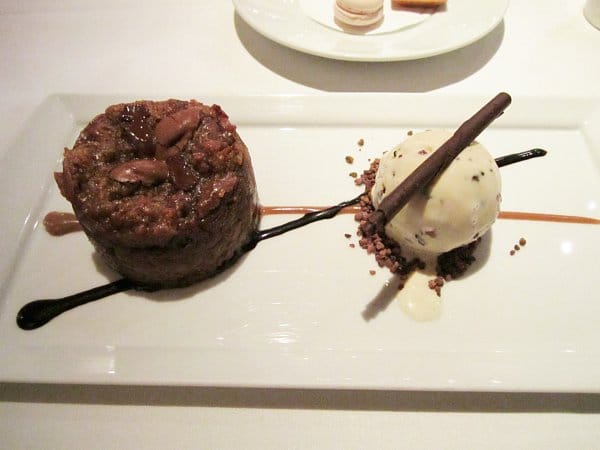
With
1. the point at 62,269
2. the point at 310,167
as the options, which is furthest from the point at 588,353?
the point at 62,269

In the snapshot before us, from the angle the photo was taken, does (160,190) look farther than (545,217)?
No

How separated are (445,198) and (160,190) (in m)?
0.91

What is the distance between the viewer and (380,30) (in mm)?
2391

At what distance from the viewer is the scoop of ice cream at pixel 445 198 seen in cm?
148

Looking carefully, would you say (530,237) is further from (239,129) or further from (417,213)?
(239,129)

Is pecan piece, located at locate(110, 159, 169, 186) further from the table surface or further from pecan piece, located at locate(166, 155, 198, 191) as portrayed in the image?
the table surface

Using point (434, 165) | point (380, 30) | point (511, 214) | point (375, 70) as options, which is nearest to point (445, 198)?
point (434, 165)

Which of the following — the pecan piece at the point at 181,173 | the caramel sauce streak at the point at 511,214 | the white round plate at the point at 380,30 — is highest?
the white round plate at the point at 380,30

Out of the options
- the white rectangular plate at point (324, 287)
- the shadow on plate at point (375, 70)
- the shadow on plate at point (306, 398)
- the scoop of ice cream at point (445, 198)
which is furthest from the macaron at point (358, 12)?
the shadow on plate at point (306, 398)

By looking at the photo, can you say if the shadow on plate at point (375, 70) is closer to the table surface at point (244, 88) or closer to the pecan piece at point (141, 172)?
the table surface at point (244, 88)

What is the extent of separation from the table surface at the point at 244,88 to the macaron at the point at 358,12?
8.4 inches

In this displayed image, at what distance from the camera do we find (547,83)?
7.59ft

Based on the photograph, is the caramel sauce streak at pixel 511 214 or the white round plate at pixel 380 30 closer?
the caramel sauce streak at pixel 511 214

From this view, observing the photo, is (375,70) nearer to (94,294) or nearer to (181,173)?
(181,173)
